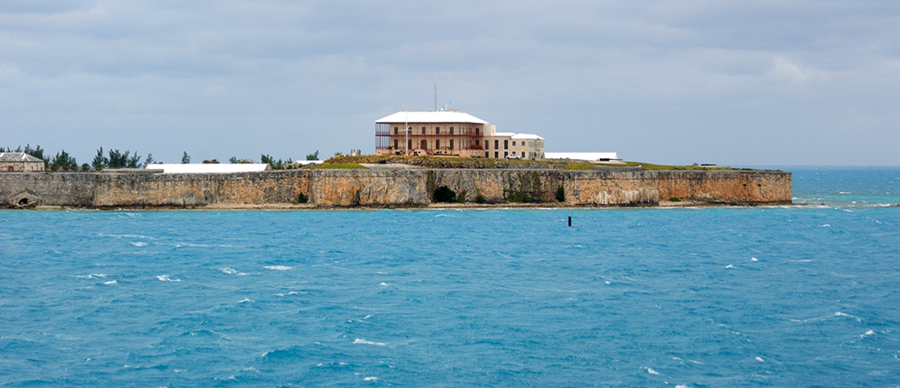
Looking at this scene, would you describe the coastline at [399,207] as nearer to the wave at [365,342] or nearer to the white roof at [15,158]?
the white roof at [15,158]

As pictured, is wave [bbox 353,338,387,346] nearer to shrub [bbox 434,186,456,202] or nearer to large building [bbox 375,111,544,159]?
shrub [bbox 434,186,456,202]

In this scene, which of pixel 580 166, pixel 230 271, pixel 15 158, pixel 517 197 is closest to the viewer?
pixel 230 271

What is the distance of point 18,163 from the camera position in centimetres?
7162

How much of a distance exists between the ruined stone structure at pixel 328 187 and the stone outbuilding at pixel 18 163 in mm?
3362

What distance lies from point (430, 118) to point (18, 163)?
36.2m

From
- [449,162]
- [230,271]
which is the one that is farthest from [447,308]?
[449,162]

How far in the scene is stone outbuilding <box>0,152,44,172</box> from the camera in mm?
71375

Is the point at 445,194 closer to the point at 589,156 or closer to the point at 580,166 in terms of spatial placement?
the point at 580,166

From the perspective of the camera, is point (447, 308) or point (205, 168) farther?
point (205, 168)

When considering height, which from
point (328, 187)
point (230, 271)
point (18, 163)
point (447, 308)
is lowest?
point (447, 308)

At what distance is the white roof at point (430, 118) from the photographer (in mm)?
83312

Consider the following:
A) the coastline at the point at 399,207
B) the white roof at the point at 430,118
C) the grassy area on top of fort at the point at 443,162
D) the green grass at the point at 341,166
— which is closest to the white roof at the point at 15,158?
the coastline at the point at 399,207

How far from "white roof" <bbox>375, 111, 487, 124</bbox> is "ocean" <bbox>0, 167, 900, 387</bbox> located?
3139 centimetres

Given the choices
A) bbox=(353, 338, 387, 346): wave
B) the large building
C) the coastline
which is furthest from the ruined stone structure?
bbox=(353, 338, 387, 346): wave
